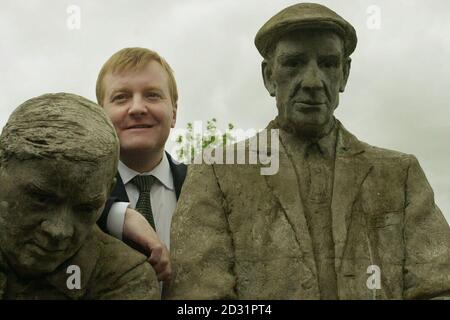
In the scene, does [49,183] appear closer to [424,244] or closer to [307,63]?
[307,63]

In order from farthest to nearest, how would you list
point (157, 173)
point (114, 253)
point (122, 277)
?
1. point (157, 173)
2. point (114, 253)
3. point (122, 277)

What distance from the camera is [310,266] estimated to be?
716cm

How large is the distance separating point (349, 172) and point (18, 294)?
2.47 metres

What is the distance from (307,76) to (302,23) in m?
0.38

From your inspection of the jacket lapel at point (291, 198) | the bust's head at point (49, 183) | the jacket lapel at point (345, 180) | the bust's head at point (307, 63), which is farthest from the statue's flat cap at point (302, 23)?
the bust's head at point (49, 183)

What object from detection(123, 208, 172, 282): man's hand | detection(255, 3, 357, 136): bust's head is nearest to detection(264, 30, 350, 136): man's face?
detection(255, 3, 357, 136): bust's head

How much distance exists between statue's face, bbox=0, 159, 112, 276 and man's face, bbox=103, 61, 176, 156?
6.04 ft

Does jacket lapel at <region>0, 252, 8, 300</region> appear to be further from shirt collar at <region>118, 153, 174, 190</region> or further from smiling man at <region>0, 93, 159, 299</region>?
shirt collar at <region>118, 153, 174, 190</region>

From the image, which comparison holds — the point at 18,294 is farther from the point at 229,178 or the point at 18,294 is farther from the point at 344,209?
the point at 344,209

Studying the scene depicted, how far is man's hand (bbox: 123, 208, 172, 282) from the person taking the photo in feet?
23.9

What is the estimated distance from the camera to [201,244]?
7.26m

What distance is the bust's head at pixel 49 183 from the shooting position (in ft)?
21.5

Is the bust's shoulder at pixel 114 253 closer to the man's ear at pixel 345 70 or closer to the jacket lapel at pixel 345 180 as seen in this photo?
the jacket lapel at pixel 345 180

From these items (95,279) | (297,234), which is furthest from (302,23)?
(95,279)
